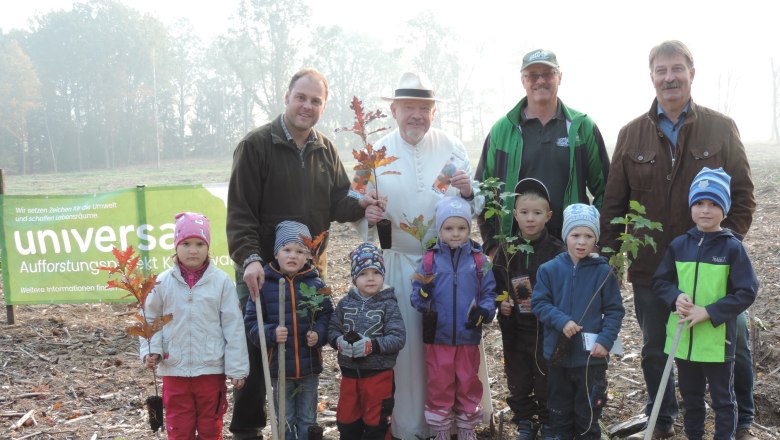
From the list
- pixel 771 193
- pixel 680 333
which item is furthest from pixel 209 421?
pixel 771 193

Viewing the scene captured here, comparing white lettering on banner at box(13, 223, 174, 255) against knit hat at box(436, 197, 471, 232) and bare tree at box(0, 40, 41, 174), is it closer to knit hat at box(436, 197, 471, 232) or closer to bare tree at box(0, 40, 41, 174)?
knit hat at box(436, 197, 471, 232)

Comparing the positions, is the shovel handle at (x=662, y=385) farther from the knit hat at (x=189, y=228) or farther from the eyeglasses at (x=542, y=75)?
the knit hat at (x=189, y=228)

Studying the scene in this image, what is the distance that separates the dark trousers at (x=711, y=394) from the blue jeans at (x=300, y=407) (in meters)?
2.48

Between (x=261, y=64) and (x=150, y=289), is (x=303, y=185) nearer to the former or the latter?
(x=150, y=289)

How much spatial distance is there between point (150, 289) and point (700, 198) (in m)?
3.46

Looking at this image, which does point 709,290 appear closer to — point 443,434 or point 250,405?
point 443,434

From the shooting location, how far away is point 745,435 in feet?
13.8

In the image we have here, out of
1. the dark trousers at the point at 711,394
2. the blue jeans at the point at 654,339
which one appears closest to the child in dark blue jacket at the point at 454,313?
the blue jeans at the point at 654,339

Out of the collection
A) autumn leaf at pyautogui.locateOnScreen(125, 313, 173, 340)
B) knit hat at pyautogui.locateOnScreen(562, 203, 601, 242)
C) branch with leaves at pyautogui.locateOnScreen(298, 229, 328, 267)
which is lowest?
autumn leaf at pyautogui.locateOnScreen(125, 313, 173, 340)

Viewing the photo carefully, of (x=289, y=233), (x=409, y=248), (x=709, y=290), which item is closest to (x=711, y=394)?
(x=709, y=290)

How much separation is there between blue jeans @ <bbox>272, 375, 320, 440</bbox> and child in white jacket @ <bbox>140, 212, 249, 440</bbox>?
1.45 ft

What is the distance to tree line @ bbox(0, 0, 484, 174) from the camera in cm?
5403

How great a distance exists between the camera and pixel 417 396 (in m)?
4.74

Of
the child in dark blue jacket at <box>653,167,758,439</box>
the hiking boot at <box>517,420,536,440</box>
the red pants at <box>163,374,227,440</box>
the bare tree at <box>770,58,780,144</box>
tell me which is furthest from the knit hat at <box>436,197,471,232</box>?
the bare tree at <box>770,58,780,144</box>
